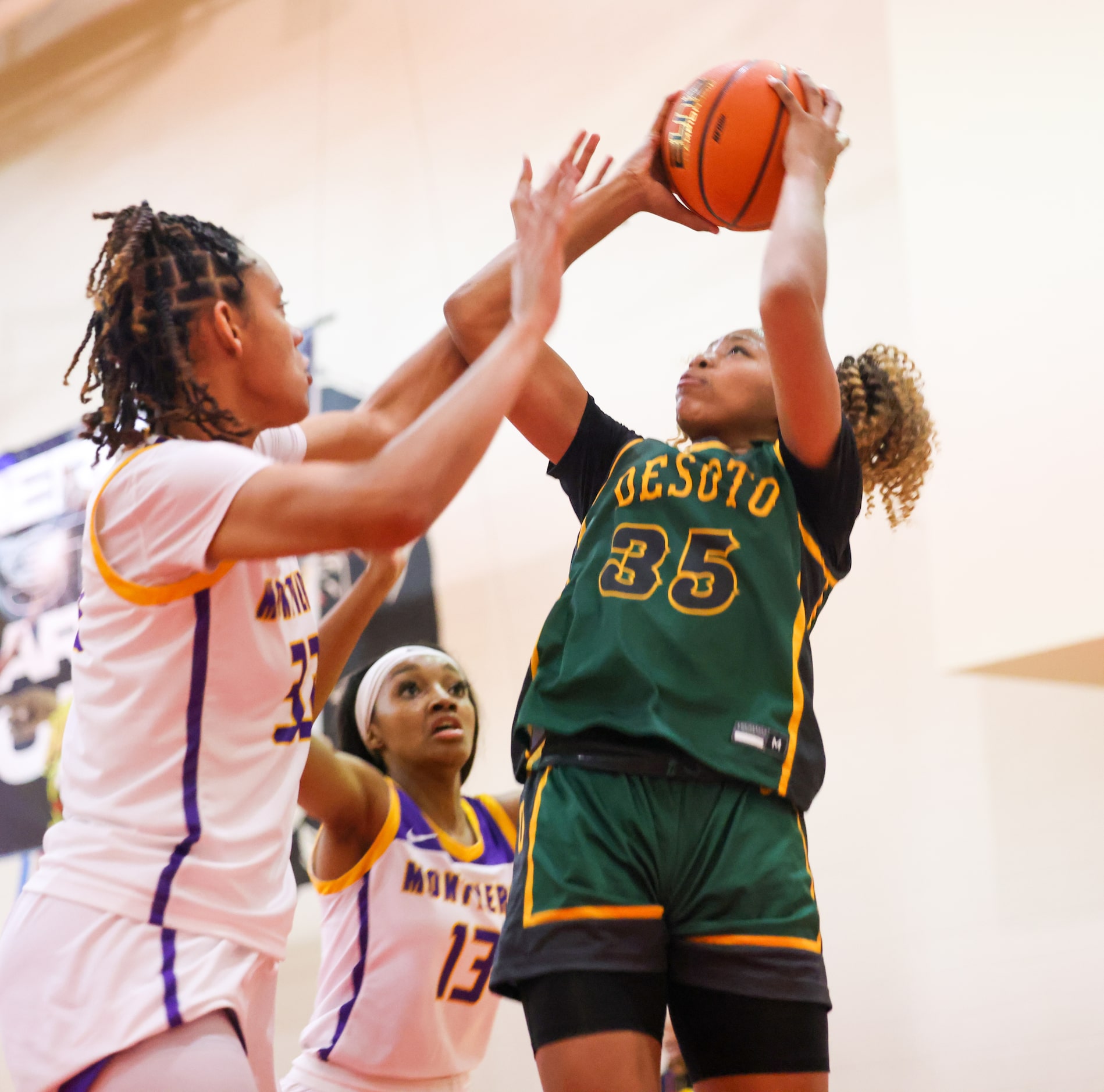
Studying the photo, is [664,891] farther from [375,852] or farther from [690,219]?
[375,852]

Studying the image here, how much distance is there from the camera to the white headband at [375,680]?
11.4 ft

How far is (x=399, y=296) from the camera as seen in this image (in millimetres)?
4934

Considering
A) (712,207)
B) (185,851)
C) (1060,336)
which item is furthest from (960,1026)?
(185,851)

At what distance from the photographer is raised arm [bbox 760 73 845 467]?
1897 millimetres

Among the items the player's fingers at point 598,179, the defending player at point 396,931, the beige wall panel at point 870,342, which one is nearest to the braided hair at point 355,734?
the defending player at point 396,931

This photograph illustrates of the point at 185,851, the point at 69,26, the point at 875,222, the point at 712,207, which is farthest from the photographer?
the point at 69,26

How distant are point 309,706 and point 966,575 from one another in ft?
7.19

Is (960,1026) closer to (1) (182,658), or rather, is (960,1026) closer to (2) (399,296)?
(1) (182,658)

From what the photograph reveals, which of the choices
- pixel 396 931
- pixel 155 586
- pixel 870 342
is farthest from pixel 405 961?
pixel 870 342

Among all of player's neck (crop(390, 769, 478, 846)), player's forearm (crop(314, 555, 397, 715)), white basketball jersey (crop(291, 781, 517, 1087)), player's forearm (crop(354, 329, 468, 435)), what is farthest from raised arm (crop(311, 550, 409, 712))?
player's neck (crop(390, 769, 478, 846))

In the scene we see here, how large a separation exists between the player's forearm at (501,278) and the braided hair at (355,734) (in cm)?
149

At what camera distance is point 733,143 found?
6.98ft

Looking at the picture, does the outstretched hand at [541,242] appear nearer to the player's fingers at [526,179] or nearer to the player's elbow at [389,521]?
the player's fingers at [526,179]

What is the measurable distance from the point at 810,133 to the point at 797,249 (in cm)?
30
